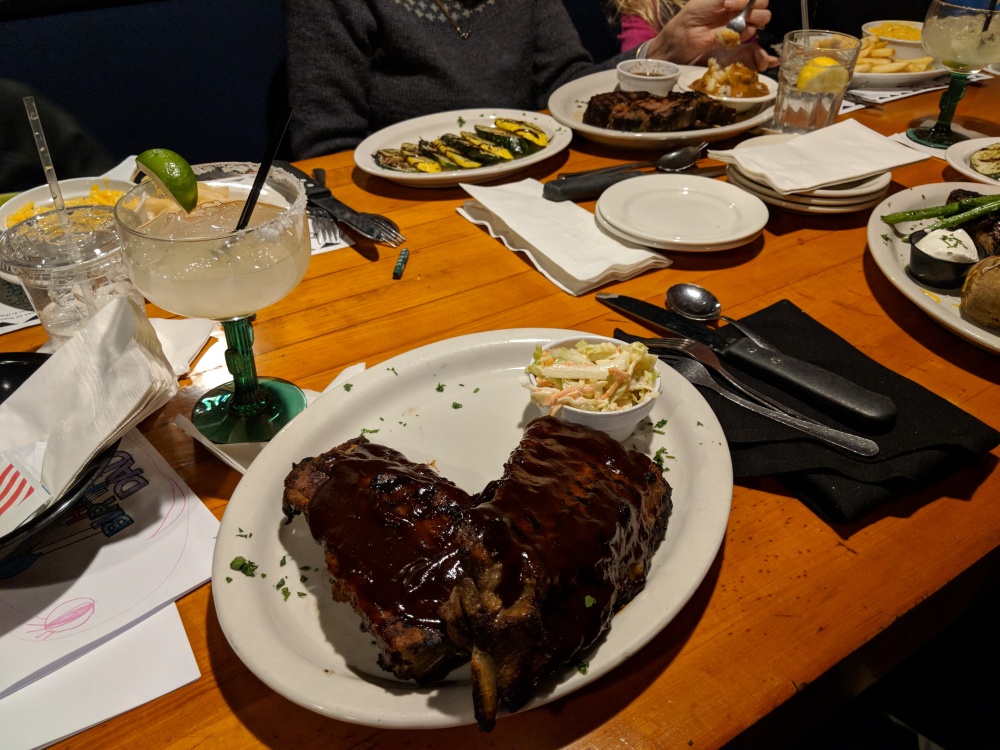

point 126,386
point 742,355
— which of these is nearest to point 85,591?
point 126,386

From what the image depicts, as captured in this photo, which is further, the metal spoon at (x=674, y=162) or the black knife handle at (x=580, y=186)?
the metal spoon at (x=674, y=162)

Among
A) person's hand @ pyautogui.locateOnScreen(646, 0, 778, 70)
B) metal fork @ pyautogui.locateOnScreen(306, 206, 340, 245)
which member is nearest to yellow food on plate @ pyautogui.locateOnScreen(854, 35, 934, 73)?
person's hand @ pyautogui.locateOnScreen(646, 0, 778, 70)

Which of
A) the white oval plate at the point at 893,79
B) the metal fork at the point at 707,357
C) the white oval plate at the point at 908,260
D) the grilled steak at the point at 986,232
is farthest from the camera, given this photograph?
the white oval plate at the point at 893,79

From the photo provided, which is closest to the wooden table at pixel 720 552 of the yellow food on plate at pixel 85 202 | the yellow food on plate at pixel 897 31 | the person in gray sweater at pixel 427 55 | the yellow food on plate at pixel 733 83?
the yellow food on plate at pixel 85 202

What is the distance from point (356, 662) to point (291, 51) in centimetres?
314

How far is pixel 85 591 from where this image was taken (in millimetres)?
1225

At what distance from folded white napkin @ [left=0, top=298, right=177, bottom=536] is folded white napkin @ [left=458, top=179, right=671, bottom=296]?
46.7 inches

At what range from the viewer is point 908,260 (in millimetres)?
2107

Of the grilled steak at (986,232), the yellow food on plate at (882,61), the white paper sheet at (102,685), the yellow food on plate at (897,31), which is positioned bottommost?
the white paper sheet at (102,685)

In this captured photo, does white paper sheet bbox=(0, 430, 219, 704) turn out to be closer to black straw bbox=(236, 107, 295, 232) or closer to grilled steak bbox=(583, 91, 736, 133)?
black straw bbox=(236, 107, 295, 232)

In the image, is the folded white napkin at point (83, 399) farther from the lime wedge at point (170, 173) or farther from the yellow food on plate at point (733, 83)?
the yellow food on plate at point (733, 83)

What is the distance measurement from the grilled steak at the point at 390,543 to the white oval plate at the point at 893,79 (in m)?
3.50

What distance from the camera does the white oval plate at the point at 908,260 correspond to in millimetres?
1791

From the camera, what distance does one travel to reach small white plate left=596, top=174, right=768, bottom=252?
7.21ft
